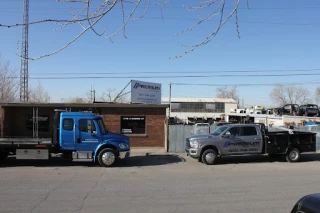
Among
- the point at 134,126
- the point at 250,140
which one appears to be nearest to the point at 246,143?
the point at 250,140

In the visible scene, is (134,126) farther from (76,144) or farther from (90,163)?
(76,144)

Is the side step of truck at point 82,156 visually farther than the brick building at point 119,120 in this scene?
No

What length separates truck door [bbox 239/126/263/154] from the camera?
16000 mm

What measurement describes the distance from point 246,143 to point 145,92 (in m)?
11.5

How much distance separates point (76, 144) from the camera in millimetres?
14172

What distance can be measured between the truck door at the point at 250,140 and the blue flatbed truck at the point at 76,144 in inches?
226

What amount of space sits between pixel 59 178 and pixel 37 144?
331cm

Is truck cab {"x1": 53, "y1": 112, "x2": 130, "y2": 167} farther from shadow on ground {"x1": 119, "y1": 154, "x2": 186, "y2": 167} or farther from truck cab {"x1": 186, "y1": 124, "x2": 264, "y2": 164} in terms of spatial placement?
truck cab {"x1": 186, "y1": 124, "x2": 264, "y2": 164}

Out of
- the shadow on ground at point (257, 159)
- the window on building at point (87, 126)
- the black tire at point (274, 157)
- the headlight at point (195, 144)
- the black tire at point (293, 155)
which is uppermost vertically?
the window on building at point (87, 126)

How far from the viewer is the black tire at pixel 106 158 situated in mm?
14094

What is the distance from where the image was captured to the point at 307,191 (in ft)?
29.0

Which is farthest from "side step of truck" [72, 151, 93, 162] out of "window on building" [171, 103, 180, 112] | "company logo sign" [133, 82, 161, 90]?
"window on building" [171, 103, 180, 112]

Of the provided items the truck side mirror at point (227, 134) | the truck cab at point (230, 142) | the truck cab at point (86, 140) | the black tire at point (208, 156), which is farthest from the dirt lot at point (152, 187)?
the truck side mirror at point (227, 134)

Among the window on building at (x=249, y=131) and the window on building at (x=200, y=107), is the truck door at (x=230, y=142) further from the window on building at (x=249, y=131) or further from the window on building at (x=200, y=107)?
the window on building at (x=200, y=107)
